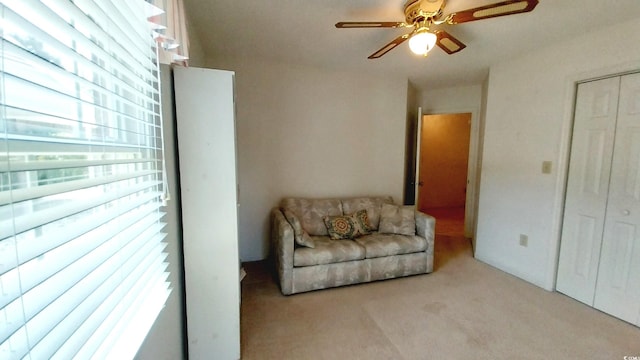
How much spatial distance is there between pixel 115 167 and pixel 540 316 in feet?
10.3

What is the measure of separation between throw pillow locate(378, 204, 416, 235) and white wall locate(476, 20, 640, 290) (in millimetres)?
1041

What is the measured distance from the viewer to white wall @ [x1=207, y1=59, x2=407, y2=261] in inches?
126

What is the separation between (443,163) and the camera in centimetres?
639

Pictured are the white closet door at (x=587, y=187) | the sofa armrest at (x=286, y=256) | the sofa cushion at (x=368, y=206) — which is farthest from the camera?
the sofa cushion at (x=368, y=206)

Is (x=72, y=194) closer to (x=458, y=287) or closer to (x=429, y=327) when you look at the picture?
(x=429, y=327)

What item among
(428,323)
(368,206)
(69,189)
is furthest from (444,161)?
(69,189)

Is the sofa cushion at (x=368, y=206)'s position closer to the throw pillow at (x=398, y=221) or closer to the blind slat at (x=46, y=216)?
the throw pillow at (x=398, y=221)

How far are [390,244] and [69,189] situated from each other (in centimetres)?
262

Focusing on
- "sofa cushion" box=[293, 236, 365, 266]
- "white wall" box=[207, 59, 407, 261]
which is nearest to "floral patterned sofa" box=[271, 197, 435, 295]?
"sofa cushion" box=[293, 236, 365, 266]

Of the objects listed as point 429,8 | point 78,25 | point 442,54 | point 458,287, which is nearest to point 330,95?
point 442,54

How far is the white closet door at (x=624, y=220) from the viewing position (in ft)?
6.96

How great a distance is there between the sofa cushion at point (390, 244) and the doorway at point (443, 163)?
3.44 metres

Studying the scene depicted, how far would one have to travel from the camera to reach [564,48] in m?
2.52

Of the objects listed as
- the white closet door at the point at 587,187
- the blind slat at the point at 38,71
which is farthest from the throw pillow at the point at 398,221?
the blind slat at the point at 38,71
